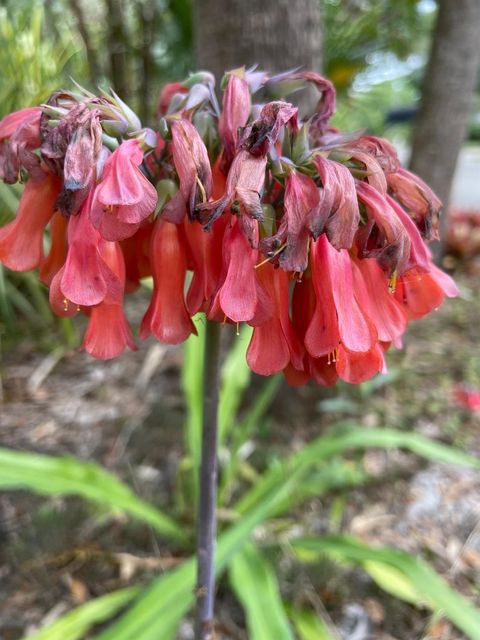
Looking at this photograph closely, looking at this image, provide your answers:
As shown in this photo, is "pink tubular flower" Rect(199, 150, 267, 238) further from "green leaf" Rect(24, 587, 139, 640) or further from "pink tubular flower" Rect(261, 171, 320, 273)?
"green leaf" Rect(24, 587, 139, 640)

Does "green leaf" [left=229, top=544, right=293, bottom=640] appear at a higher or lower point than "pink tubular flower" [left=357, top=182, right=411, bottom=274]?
lower

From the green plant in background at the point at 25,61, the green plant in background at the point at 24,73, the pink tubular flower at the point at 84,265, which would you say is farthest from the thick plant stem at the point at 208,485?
the green plant in background at the point at 25,61

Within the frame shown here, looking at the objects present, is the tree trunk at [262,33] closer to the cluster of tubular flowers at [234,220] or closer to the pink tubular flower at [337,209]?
the cluster of tubular flowers at [234,220]

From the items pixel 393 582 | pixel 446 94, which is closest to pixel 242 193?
pixel 393 582

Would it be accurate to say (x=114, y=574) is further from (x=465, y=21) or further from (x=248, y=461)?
(x=465, y=21)

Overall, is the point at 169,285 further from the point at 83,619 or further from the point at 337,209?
the point at 83,619

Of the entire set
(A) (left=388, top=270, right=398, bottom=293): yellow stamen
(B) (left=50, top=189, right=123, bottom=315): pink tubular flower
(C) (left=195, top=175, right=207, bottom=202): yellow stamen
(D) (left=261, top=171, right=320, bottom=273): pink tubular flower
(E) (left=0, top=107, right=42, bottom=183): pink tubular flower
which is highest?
(E) (left=0, top=107, right=42, bottom=183): pink tubular flower

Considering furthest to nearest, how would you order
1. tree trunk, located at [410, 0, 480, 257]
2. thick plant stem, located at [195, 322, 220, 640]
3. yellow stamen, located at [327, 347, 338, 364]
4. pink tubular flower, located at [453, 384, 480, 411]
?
tree trunk, located at [410, 0, 480, 257] → pink tubular flower, located at [453, 384, 480, 411] → thick plant stem, located at [195, 322, 220, 640] → yellow stamen, located at [327, 347, 338, 364]

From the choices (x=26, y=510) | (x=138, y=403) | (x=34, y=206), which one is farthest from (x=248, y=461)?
(x=34, y=206)

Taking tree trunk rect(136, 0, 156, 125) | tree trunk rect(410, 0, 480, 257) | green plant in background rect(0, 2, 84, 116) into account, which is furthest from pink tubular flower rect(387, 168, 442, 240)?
tree trunk rect(136, 0, 156, 125)
